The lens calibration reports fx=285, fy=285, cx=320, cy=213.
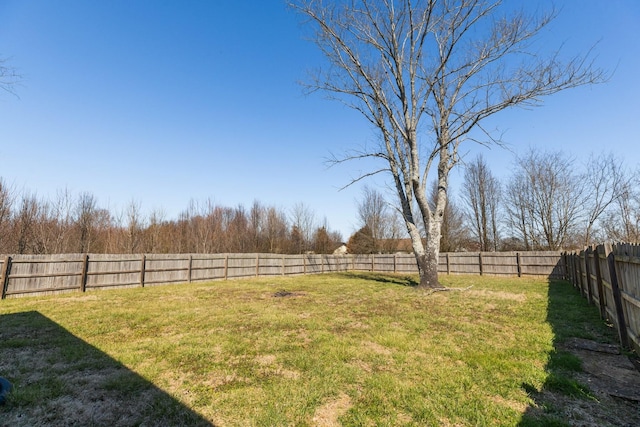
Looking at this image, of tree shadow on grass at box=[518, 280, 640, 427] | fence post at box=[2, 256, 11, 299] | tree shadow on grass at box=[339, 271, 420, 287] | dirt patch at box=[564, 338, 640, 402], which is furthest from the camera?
tree shadow on grass at box=[339, 271, 420, 287]

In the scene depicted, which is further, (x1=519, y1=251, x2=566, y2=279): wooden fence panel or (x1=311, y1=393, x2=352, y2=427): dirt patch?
(x1=519, y1=251, x2=566, y2=279): wooden fence panel

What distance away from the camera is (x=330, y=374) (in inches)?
139

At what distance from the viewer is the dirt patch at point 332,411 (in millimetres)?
2547

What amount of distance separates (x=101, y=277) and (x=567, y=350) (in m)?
14.7

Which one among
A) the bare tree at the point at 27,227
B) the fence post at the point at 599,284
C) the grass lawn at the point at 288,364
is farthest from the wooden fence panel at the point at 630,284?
the bare tree at the point at 27,227

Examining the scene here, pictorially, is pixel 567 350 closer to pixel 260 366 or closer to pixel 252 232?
pixel 260 366

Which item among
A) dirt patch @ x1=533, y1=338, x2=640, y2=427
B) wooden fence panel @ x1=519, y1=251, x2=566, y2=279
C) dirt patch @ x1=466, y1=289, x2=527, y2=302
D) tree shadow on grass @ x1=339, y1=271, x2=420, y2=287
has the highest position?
wooden fence panel @ x1=519, y1=251, x2=566, y2=279

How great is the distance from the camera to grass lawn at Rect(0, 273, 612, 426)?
8.83 feet

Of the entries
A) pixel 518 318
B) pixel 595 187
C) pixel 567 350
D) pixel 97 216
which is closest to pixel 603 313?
pixel 518 318

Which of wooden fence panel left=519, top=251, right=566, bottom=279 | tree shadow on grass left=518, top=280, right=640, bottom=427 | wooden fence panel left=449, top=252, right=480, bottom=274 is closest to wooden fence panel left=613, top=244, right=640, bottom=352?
tree shadow on grass left=518, top=280, right=640, bottom=427

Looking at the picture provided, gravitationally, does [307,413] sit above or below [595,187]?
below

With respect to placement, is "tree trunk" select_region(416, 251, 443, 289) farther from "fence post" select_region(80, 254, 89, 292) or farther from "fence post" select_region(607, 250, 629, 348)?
"fence post" select_region(80, 254, 89, 292)

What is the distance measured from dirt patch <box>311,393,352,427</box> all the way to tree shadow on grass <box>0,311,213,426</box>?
0.98 m

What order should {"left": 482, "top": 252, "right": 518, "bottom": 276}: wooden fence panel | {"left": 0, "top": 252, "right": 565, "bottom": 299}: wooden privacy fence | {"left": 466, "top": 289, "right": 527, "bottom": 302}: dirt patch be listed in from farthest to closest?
{"left": 482, "top": 252, "right": 518, "bottom": 276}: wooden fence panel
{"left": 0, "top": 252, "right": 565, "bottom": 299}: wooden privacy fence
{"left": 466, "top": 289, "right": 527, "bottom": 302}: dirt patch
